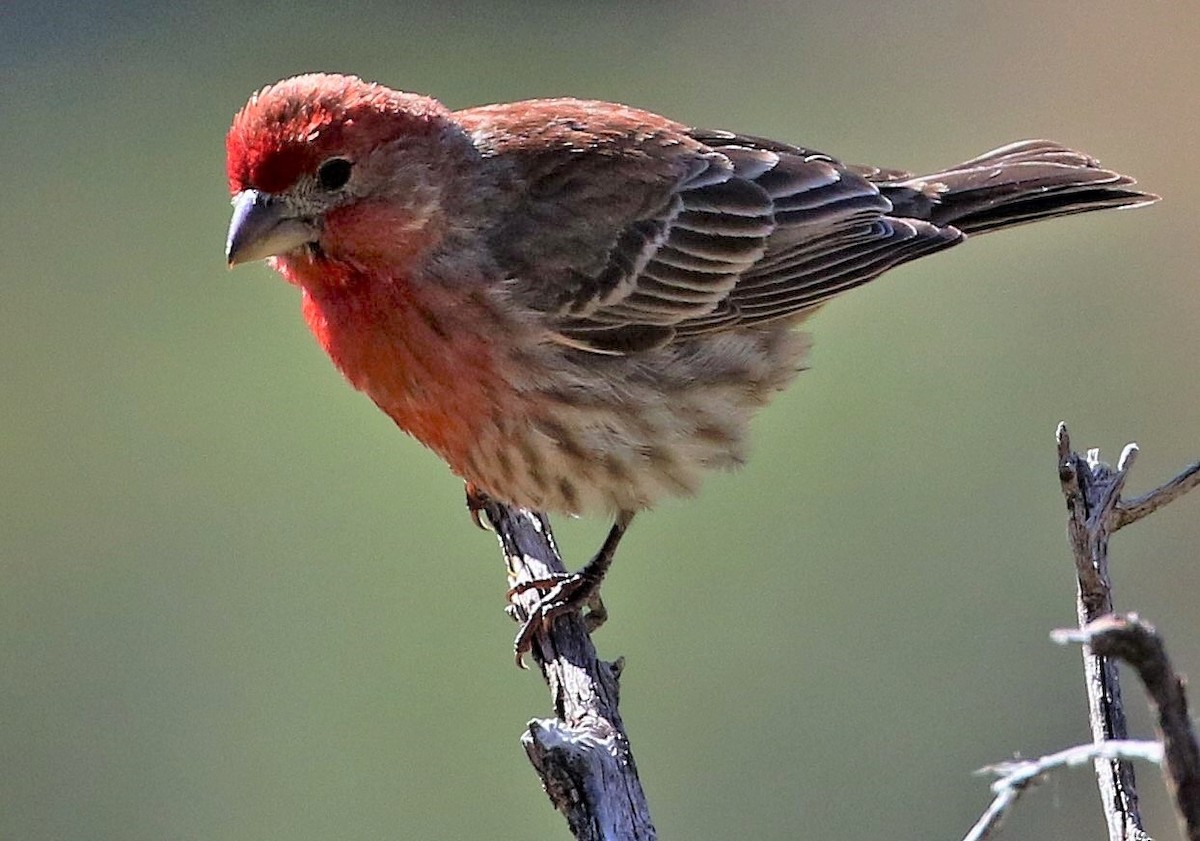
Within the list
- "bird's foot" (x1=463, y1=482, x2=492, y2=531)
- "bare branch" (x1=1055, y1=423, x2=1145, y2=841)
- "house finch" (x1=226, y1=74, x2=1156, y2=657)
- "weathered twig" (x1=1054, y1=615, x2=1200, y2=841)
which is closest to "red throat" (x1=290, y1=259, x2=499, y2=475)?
"house finch" (x1=226, y1=74, x2=1156, y2=657)

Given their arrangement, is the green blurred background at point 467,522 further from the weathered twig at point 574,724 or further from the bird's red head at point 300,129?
the bird's red head at point 300,129

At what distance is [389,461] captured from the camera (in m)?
6.71

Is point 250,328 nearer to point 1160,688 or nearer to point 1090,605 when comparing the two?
point 1090,605

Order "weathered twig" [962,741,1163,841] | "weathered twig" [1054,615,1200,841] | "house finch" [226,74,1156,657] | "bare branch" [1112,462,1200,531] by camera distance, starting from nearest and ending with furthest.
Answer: "weathered twig" [1054,615,1200,841] < "weathered twig" [962,741,1163,841] < "bare branch" [1112,462,1200,531] < "house finch" [226,74,1156,657]

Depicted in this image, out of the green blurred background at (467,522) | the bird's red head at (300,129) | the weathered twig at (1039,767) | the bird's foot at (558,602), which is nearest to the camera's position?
the weathered twig at (1039,767)

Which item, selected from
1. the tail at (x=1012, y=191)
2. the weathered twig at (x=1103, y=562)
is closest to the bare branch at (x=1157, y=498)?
the weathered twig at (x=1103, y=562)

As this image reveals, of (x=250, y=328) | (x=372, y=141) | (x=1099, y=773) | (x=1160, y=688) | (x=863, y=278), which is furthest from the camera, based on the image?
(x=250, y=328)

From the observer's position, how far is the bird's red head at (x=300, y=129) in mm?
3018

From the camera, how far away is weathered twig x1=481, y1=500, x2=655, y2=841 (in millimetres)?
2457

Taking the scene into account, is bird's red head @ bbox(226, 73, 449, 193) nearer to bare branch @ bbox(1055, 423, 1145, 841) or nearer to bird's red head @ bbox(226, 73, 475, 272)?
bird's red head @ bbox(226, 73, 475, 272)

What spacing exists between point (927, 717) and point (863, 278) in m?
1.89

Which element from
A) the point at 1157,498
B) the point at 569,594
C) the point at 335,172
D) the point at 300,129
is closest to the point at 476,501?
the point at 569,594

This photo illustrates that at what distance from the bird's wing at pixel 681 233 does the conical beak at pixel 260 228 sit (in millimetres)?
481

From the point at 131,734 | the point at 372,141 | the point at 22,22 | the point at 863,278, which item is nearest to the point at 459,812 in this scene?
the point at 131,734
